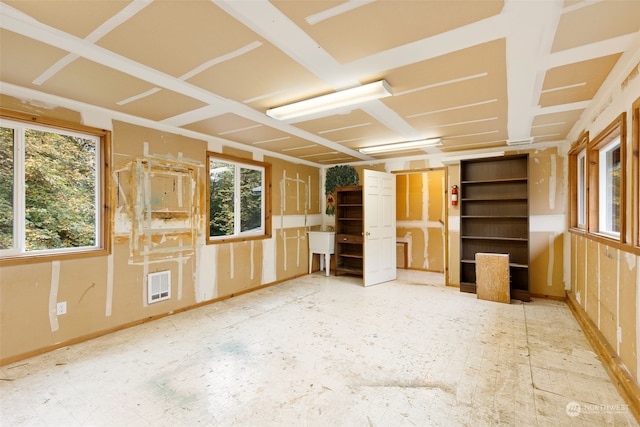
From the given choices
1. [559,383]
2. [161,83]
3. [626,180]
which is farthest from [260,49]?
[559,383]

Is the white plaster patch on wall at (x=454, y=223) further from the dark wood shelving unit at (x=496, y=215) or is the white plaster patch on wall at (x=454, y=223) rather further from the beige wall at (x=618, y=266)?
the beige wall at (x=618, y=266)

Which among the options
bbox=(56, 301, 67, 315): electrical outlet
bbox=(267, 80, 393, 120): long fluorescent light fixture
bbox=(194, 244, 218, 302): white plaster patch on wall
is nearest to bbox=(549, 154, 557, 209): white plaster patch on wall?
bbox=(267, 80, 393, 120): long fluorescent light fixture

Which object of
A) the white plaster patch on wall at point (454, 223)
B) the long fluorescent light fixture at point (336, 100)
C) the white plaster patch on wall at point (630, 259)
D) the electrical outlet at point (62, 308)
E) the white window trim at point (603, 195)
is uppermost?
the long fluorescent light fixture at point (336, 100)

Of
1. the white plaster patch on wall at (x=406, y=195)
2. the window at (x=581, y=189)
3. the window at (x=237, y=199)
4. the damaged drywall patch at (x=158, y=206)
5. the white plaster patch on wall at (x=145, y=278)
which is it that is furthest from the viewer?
the white plaster patch on wall at (x=406, y=195)

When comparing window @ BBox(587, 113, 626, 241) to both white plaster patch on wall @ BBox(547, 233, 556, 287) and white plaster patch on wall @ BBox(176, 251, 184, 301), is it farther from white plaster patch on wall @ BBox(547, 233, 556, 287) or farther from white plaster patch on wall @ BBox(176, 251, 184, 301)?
white plaster patch on wall @ BBox(176, 251, 184, 301)

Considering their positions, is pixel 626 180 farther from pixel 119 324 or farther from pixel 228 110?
pixel 119 324

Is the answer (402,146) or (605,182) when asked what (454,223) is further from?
(605,182)

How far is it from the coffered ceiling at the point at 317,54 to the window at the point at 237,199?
128 cm

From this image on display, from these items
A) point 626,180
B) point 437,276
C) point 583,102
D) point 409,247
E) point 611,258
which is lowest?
point 437,276

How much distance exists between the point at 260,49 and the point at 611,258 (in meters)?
3.30

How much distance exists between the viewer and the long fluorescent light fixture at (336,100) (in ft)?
7.80

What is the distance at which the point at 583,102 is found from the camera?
2775 millimetres

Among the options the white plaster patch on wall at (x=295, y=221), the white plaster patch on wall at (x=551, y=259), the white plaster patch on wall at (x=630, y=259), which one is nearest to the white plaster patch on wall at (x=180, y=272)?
the white plaster patch on wall at (x=295, y=221)

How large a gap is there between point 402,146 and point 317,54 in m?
2.81
